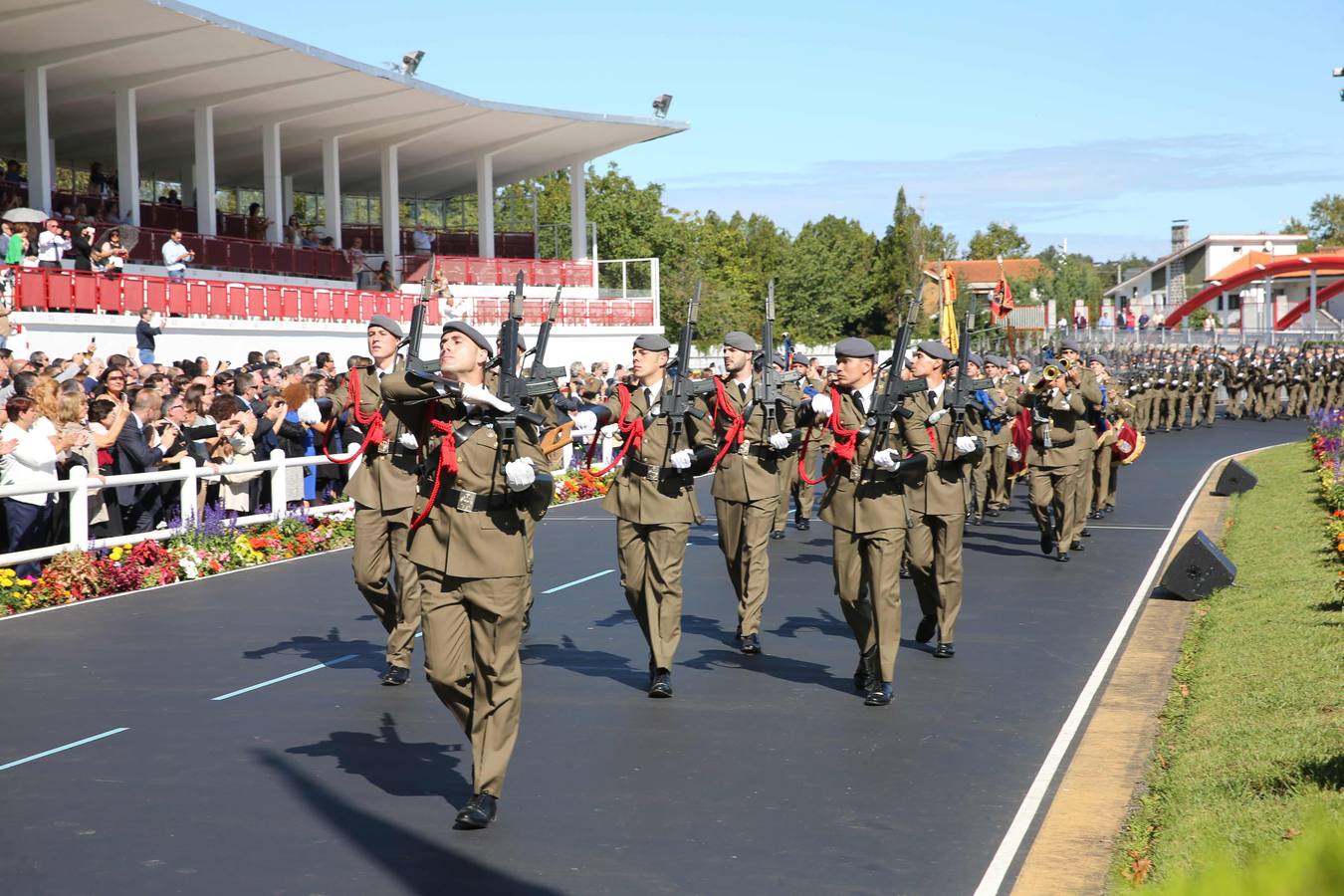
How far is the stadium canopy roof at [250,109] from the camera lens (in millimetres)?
31594

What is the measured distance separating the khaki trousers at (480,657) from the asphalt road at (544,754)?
367mm

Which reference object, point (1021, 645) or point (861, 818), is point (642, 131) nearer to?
point (1021, 645)

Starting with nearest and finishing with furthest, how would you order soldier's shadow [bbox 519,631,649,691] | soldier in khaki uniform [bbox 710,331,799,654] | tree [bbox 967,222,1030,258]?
soldier's shadow [bbox 519,631,649,691]
soldier in khaki uniform [bbox 710,331,799,654]
tree [bbox 967,222,1030,258]

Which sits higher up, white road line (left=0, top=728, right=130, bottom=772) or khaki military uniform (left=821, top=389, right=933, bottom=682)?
khaki military uniform (left=821, top=389, right=933, bottom=682)

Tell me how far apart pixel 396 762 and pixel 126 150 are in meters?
31.0

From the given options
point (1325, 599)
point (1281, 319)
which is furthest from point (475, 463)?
point (1281, 319)

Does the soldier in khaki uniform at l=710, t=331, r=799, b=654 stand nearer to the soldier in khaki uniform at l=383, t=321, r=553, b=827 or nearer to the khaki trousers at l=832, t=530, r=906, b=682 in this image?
the khaki trousers at l=832, t=530, r=906, b=682

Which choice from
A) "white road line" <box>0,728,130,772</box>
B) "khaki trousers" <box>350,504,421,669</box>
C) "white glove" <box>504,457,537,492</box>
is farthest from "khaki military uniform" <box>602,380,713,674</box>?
"white road line" <box>0,728,130,772</box>

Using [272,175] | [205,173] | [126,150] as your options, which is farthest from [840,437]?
[272,175]

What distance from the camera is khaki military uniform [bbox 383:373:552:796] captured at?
675 centimetres

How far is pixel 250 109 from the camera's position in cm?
4041

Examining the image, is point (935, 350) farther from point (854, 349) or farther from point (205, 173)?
point (205, 173)

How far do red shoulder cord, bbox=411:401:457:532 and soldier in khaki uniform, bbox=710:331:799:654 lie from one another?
405cm

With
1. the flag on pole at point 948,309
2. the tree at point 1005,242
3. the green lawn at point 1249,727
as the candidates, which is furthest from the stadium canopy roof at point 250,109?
the tree at point 1005,242
